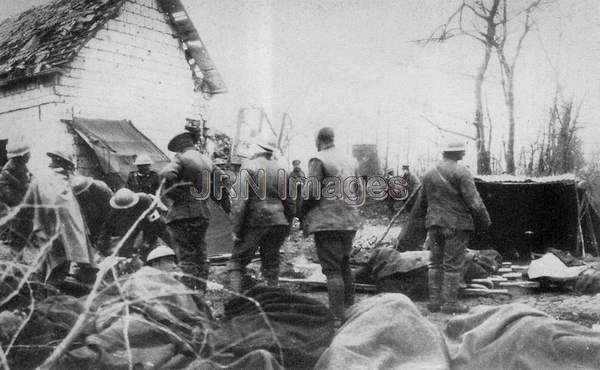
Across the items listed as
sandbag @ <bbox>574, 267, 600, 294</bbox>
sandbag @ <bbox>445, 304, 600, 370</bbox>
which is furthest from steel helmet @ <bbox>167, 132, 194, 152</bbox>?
sandbag @ <bbox>574, 267, 600, 294</bbox>

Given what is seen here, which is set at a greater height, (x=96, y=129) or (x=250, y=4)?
(x=250, y=4)

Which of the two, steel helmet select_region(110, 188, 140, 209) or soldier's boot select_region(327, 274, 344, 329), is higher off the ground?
steel helmet select_region(110, 188, 140, 209)

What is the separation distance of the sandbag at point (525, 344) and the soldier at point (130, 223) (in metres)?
4.37

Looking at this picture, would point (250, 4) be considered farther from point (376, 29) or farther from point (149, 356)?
point (149, 356)

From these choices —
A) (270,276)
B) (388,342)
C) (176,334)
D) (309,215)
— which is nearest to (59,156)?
(270,276)

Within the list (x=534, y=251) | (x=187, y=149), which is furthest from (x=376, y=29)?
(x=534, y=251)

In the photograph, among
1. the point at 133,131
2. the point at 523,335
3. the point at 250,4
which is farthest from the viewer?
the point at 133,131

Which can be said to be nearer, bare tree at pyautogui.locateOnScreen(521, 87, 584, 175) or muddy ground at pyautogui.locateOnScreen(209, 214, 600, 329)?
muddy ground at pyautogui.locateOnScreen(209, 214, 600, 329)

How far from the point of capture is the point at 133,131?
929 cm

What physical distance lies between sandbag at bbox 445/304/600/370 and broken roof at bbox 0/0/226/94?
5850mm

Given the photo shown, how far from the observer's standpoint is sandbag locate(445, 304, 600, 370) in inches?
97.3

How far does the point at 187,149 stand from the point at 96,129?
3812mm

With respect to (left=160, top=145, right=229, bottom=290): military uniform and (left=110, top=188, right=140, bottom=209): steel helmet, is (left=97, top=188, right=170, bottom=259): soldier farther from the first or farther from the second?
(left=160, top=145, right=229, bottom=290): military uniform

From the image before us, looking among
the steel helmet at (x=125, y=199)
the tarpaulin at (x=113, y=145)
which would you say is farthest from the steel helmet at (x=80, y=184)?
the tarpaulin at (x=113, y=145)
